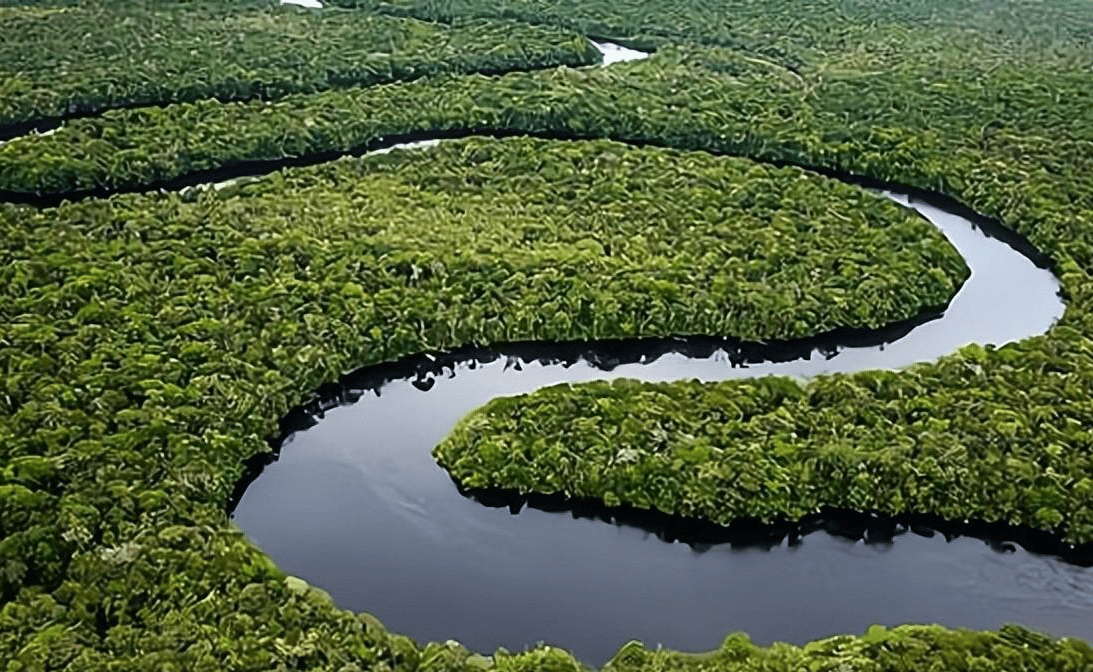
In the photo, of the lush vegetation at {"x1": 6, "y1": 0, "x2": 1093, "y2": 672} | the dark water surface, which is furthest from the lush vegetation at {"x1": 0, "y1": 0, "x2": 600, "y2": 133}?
the dark water surface

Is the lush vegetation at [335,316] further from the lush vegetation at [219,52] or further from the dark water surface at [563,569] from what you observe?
the dark water surface at [563,569]

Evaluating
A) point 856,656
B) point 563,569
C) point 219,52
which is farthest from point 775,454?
point 219,52

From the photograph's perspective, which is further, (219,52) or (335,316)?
(219,52)

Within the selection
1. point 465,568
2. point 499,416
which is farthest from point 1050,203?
point 465,568

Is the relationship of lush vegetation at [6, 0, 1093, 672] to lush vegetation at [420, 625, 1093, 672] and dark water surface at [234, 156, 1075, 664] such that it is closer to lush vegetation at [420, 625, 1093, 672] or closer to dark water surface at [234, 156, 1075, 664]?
lush vegetation at [420, 625, 1093, 672]

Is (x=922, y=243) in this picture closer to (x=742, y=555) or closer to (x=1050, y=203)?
(x=1050, y=203)

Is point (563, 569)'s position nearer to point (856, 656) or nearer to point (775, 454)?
point (775, 454)

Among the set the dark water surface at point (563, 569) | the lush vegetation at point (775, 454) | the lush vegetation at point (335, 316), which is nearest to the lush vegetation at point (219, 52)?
the lush vegetation at point (335, 316)
